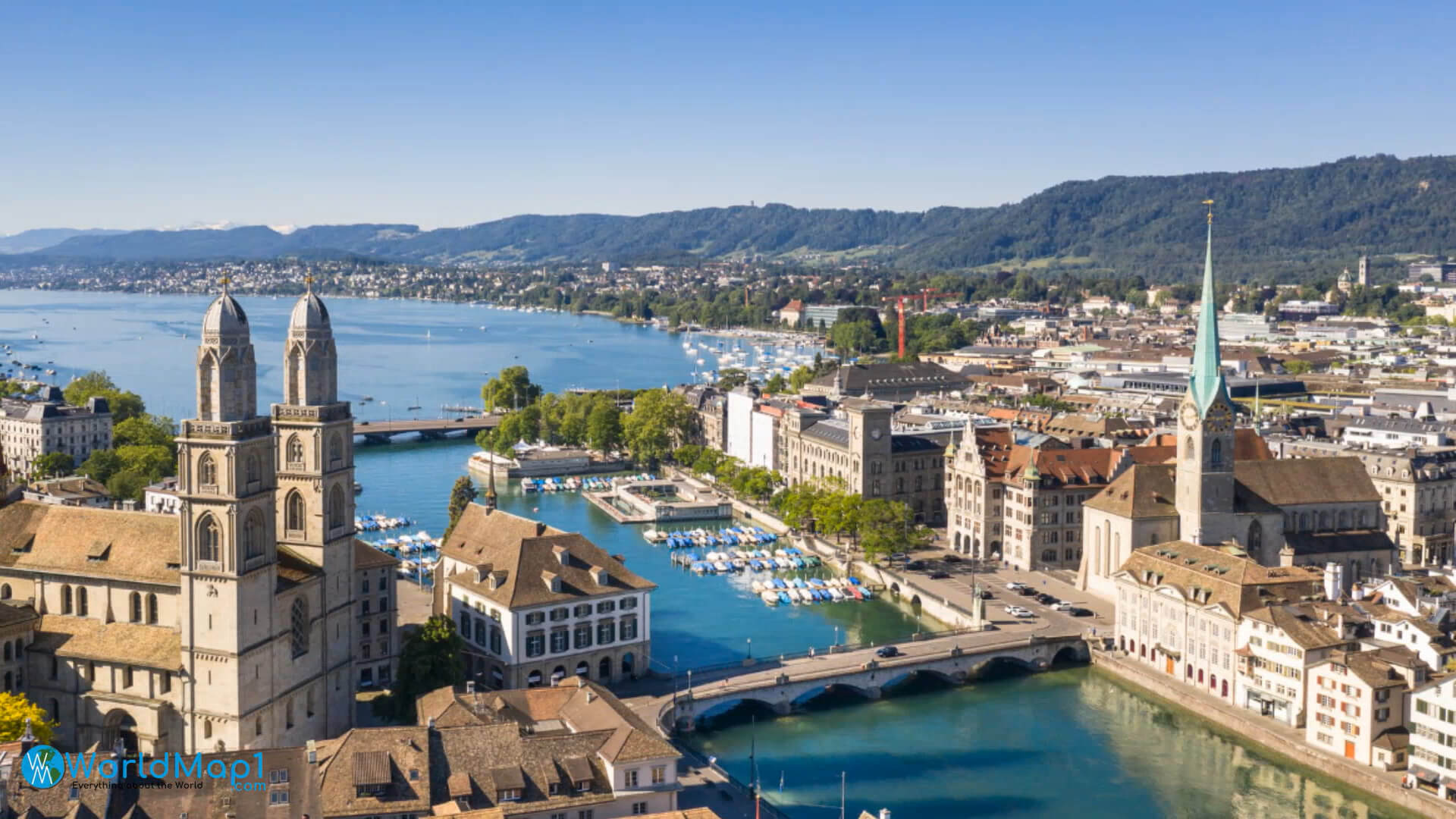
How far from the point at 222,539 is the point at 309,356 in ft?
19.8

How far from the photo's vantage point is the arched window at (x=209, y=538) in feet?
112

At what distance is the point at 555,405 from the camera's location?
348ft

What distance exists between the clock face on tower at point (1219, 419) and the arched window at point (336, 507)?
32.7 metres

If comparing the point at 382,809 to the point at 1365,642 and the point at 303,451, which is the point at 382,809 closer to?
the point at 303,451

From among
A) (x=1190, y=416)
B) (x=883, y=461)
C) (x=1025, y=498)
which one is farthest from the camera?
(x=883, y=461)

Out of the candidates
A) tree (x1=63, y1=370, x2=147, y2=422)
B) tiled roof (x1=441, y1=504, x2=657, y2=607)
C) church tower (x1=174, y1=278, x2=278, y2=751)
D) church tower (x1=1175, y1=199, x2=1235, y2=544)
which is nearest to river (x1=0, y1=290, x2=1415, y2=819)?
tiled roof (x1=441, y1=504, x2=657, y2=607)

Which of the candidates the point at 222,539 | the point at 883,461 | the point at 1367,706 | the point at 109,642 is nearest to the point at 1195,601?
the point at 1367,706

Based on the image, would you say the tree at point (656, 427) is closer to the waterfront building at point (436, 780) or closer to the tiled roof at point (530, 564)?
the tiled roof at point (530, 564)

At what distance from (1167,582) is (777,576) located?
20221mm

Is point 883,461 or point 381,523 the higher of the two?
point 883,461

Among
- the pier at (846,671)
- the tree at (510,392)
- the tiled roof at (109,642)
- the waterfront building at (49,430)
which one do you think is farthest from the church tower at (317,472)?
the tree at (510,392)

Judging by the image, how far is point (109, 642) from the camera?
119 feet

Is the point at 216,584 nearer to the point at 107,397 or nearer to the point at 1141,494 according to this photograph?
the point at 1141,494

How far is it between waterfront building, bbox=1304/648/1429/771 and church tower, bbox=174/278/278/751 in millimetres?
28480
